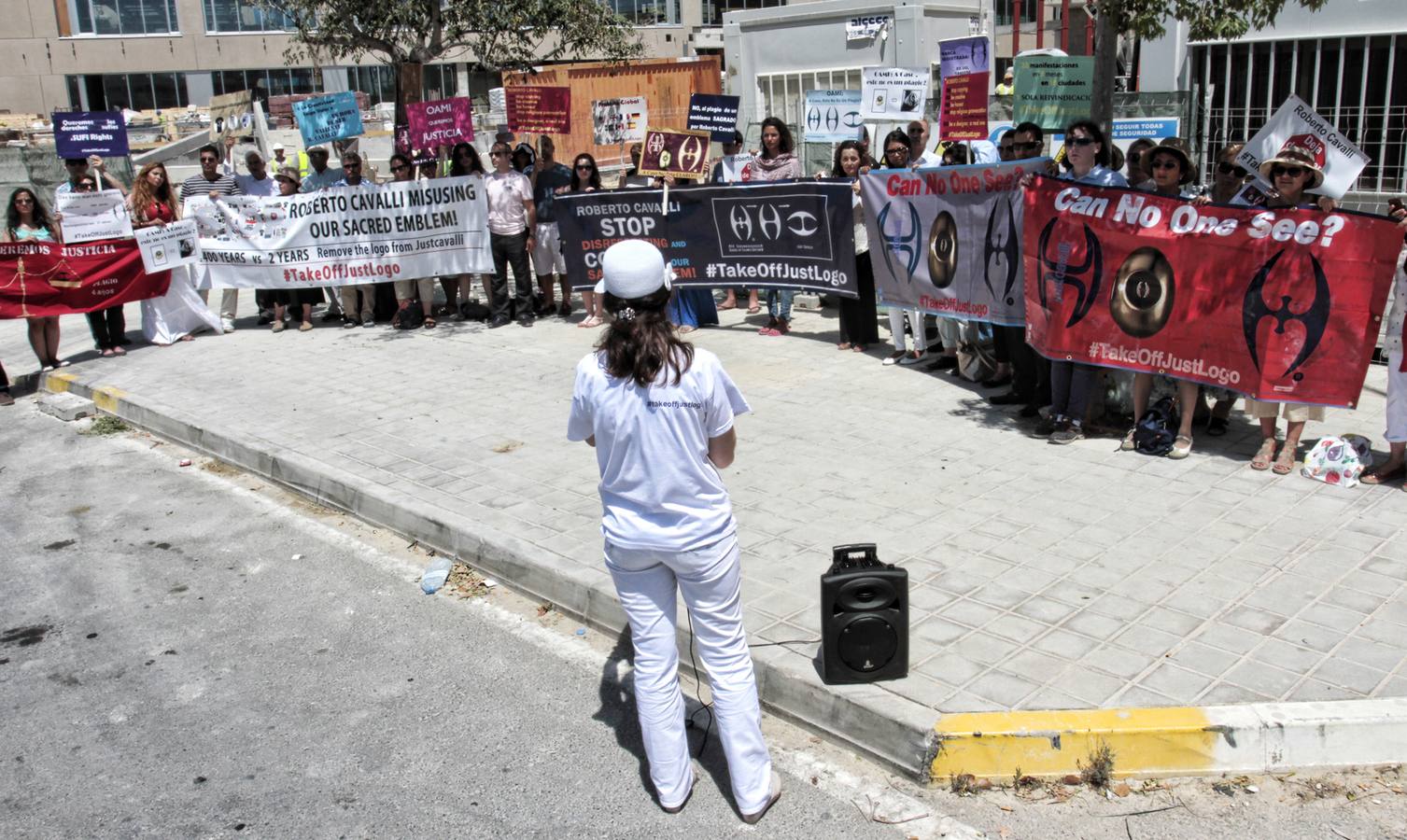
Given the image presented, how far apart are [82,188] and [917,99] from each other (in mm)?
9203

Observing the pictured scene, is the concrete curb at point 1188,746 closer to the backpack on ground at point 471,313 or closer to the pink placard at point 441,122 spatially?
the backpack on ground at point 471,313

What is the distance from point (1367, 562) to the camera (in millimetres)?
5648

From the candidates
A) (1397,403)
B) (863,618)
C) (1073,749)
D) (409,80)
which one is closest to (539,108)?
(409,80)

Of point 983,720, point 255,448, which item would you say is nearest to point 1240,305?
point 983,720

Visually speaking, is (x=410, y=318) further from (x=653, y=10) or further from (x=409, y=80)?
(x=653, y=10)

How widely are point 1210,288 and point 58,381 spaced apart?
1037cm

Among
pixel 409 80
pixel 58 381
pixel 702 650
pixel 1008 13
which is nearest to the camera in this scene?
pixel 702 650

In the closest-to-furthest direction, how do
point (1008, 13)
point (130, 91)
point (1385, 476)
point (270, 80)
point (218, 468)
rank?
point (1385, 476), point (218, 468), point (1008, 13), point (130, 91), point (270, 80)

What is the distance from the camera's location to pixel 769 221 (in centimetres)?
1137

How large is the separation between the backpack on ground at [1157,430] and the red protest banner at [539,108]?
306 inches

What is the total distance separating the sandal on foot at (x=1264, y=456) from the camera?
23.1 feet

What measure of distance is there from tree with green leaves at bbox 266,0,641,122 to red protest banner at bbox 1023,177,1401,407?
25.7 feet

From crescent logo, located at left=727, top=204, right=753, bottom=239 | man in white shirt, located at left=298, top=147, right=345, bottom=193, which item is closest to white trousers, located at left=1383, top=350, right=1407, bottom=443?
crescent logo, located at left=727, top=204, right=753, bottom=239

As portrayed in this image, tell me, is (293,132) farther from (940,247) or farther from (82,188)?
(940,247)
